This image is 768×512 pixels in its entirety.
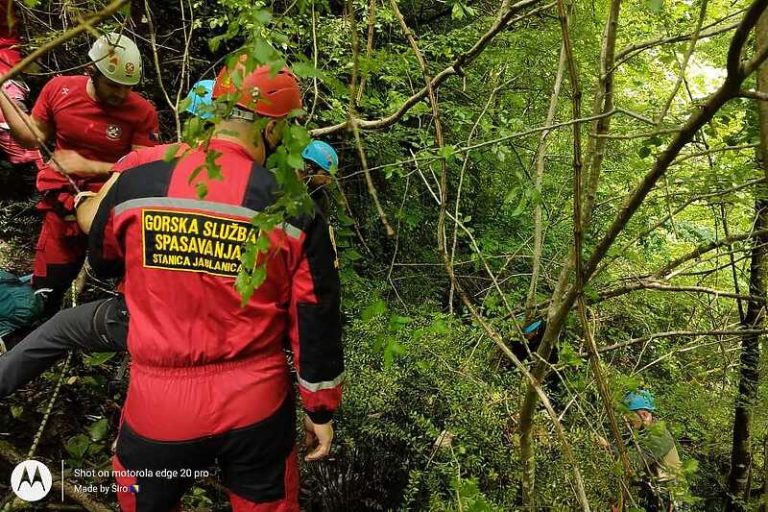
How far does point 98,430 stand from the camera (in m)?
3.13

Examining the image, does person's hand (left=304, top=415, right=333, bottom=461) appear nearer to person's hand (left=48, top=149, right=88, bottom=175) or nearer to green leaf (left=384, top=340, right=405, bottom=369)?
green leaf (left=384, top=340, right=405, bottom=369)

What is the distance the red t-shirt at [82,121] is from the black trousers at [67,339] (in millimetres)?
1111

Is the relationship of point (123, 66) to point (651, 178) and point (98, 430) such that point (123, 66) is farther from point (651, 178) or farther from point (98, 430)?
point (651, 178)

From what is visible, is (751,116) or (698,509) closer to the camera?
(751,116)

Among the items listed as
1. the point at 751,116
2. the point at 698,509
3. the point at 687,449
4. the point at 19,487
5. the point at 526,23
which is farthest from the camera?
the point at 526,23

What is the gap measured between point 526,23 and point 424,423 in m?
3.59

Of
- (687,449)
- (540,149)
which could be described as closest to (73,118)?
(540,149)

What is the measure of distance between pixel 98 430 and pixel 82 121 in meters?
1.86

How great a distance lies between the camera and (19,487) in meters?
2.66

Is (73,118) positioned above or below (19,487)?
above

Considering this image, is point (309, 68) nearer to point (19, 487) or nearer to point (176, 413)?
point (176, 413)

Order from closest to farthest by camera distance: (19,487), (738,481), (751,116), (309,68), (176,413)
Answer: (309,68) → (176,413) → (751,116) → (19,487) → (738,481)

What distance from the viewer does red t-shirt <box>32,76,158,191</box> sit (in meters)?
3.20

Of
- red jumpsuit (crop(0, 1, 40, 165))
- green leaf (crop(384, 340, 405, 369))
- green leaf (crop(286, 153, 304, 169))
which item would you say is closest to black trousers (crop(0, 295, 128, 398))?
red jumpsuit (crop(0, 1, 40, 165))
